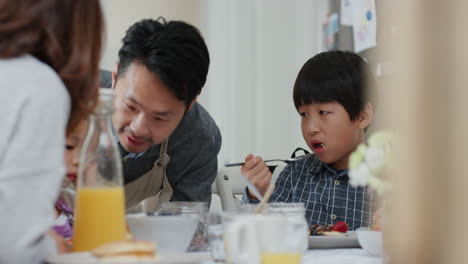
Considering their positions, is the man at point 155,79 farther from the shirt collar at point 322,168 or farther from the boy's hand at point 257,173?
the shirt collar at point 322,168

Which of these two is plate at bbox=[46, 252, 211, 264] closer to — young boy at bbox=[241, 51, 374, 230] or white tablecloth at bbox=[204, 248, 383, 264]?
white tablecloth at bbox=[204, 248, 383, 264]

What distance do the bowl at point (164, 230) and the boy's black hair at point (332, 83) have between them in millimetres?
1065

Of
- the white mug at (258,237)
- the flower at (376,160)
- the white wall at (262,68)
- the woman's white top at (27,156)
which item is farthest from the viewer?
the white wall at (262,68)

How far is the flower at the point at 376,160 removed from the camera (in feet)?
1.39

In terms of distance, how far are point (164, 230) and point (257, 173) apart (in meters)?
0.86

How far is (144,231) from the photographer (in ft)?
2.75

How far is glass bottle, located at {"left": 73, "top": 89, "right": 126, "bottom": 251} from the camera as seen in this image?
75 centimetres

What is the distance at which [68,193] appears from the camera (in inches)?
46.6

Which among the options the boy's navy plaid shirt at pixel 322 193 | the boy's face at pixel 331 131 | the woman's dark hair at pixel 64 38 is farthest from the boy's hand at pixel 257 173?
→ the woman's dark hair at pixel 64 38

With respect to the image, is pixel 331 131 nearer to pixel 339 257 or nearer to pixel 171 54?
pixel 171 54

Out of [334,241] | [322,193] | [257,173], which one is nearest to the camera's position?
[334,241]

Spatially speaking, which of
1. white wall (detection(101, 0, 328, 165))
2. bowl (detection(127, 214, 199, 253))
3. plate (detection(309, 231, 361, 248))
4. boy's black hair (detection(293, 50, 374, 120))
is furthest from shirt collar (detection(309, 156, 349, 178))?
white wall (detection(101, 0, 328, 165))

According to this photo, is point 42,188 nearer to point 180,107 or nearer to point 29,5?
Answer: point 29,5

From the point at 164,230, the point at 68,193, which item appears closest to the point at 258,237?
the point at 164,230
